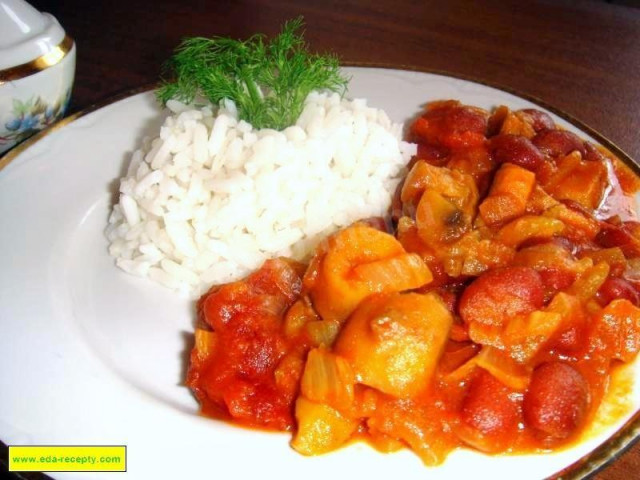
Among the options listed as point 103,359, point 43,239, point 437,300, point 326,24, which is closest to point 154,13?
point 326,24

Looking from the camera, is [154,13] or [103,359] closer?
[103,359]

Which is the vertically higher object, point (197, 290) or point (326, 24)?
point (326, 24)

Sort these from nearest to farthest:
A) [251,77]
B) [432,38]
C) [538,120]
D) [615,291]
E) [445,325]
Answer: [445,325], [615,291], [251,77], [538,120], [432,38]

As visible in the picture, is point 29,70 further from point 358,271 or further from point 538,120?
→ point 538,120

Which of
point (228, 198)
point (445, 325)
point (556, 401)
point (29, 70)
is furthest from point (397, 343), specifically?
point (29, 70)

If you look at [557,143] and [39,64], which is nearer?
[557,143]

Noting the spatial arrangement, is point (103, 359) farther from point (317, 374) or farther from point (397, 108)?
point (397, 108)
